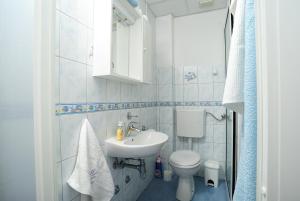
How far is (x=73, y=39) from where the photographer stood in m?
0.93

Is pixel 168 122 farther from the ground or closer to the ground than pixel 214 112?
closer to the ground

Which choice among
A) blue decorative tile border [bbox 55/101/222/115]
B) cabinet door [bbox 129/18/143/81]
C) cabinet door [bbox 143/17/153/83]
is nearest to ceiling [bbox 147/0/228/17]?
cabinet door [bbox 143/17/153/83]

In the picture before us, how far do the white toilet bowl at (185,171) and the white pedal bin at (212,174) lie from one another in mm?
357

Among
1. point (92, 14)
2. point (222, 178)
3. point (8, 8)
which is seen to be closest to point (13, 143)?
point (8, 8)

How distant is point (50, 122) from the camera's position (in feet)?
2.12

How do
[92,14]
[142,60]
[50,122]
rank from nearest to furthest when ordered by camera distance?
[50,122], [92,14], [142,60]

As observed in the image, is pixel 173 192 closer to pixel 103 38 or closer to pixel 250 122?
pixel 250 122

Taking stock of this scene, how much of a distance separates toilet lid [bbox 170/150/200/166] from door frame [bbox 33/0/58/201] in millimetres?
Result: 1294

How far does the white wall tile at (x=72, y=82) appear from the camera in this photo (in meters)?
0.87

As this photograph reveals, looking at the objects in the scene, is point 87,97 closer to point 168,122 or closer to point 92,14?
point 92,14

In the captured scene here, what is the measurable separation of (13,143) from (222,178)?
2.37 m

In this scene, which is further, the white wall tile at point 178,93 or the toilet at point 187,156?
the white wall tile at point 178,93

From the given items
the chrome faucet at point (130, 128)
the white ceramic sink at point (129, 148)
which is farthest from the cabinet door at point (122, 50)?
the white ceramic sink at point (129, 148)

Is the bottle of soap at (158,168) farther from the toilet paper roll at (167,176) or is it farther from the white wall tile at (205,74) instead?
the white wall tile at (205,74)
